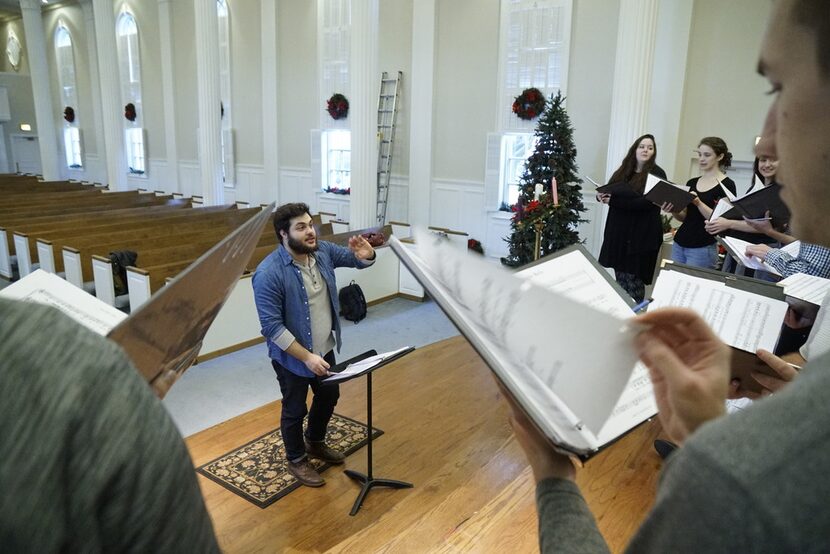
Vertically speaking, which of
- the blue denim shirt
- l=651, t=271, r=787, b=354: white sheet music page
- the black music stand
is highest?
l=651, t=271, r=787, b=354: white sheet music page

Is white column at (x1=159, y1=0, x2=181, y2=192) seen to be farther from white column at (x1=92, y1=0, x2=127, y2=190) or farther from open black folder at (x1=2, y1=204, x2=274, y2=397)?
open black folder at (x1=2, y1=204, x2=274, y2=397)

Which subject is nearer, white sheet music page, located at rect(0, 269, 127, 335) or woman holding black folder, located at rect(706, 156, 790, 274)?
white sheet music page, located at rect(0, 269, 127, 335)

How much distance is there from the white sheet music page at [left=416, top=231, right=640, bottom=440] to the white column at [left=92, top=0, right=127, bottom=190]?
45.9ft

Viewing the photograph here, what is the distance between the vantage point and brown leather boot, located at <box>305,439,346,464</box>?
3.72 meters

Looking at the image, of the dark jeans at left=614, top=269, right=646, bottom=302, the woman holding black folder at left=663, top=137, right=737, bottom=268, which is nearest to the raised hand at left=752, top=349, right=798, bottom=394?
the woman holding black folder at left=663, top=137, right=737, bottom=268

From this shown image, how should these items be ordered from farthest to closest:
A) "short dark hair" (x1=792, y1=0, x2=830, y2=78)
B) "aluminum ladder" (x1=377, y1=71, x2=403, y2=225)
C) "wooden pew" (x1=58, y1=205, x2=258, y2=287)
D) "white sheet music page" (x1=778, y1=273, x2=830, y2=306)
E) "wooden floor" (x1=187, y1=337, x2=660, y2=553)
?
1. "aluminum ladder" (x1=377, y1=71, x2=403, y2=225)
2. "wooden pew" (x1=58, y1=205, x2=258, y2=287)
3. "white sheet music page" (x1=778, y1=273, x2=830, y2=306)
4. "wooden floor" (x1=187, y1=337, x2=660, y2=553)
5. "short dark hair" (x1=792, y1=0, x2=830, y2=78)

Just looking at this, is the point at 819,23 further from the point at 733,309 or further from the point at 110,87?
the point at 110,87

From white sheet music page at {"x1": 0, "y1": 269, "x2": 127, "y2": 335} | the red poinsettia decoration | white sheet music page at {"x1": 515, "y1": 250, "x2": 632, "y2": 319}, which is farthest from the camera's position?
the red poinsettia decoration

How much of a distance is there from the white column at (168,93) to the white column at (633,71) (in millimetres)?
11386

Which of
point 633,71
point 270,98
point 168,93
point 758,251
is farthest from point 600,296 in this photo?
point 168,93

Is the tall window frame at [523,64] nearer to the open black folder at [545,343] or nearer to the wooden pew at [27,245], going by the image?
the wooden pew at [27,245]

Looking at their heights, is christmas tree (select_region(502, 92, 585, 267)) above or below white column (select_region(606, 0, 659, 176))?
below

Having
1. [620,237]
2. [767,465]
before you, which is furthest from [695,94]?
[767,465]

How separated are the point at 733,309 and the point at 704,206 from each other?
11.2 feet
